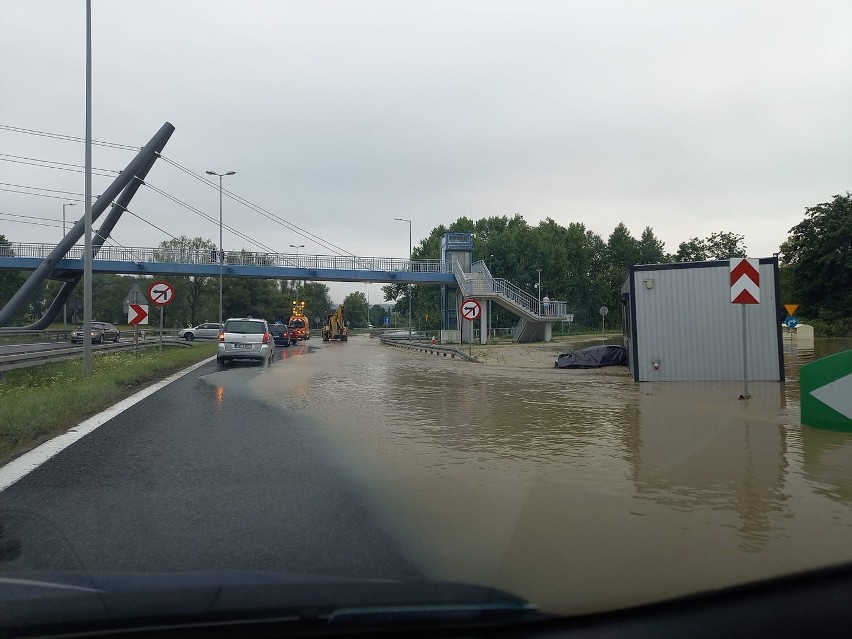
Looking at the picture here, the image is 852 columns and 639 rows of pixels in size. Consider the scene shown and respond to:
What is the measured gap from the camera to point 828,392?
932 cm

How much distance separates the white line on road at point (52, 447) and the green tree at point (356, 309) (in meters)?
160

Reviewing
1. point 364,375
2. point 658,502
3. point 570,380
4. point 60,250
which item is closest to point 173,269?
point 60,250

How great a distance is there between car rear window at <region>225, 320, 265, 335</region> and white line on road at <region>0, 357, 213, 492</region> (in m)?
11.3

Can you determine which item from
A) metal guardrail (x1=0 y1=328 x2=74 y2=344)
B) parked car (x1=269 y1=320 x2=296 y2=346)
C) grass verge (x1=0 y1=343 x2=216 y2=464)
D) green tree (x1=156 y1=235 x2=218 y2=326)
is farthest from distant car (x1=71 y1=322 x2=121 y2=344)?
green tree (x1=156 y1=235 x2=218 y2=326)

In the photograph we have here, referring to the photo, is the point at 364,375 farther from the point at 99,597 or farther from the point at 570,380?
the point at 99,597

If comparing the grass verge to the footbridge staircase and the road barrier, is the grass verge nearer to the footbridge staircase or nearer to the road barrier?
the road barrier

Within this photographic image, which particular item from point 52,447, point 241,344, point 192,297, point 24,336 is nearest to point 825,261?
point 241,344

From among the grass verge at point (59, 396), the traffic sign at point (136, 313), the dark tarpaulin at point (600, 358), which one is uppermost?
the traffic sign at point (136, 313)

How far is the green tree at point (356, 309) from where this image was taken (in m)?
176

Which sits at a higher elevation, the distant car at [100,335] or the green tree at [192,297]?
the green tree at [192,297]

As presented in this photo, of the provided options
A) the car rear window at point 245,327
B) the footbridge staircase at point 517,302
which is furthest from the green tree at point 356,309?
the car rear window at point 245,327

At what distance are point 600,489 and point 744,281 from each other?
7.52m

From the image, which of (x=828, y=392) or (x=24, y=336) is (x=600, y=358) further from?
(x=24, y=336)

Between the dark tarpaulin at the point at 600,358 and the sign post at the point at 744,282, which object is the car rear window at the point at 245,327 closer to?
the dark tarpaulin at the point at 600,358
